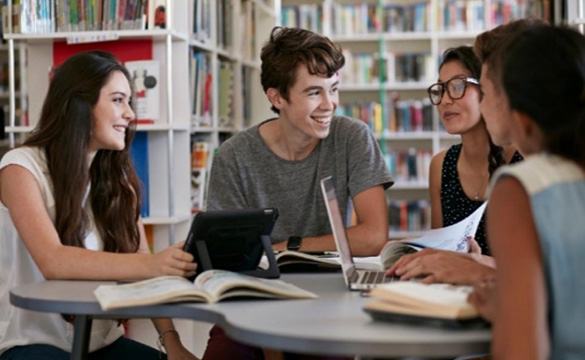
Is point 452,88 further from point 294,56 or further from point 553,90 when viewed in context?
point 553,90

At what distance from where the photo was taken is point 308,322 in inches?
54.9

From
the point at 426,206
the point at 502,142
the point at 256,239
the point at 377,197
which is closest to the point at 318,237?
the point at 377,197

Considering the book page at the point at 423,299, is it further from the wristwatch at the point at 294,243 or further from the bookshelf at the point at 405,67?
the bookshelf at the point at 405,67

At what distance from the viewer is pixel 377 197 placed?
101 inches

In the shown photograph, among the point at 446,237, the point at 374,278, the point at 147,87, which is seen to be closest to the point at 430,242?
the point at 446,237

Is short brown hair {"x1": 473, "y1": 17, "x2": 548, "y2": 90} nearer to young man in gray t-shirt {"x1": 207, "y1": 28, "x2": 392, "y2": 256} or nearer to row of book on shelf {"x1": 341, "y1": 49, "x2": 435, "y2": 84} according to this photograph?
young man in gray t-shirt {"x1": 207, "y1": 28, "x2": 392, "y2": 256}

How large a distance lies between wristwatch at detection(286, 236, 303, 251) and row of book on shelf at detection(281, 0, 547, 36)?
4.97 meters

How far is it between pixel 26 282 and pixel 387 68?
5337 mm

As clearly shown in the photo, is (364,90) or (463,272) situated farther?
(364,90)

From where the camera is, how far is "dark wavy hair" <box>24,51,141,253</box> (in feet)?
7.07

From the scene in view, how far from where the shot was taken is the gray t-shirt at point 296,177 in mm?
2641

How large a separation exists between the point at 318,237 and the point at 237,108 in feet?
8.42

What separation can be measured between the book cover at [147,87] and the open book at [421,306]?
7.76 feet

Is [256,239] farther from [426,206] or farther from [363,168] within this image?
[426,206]
